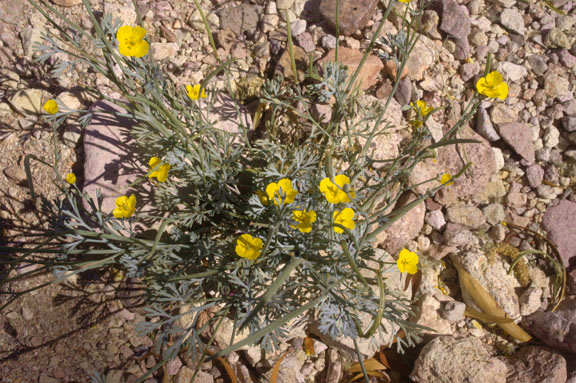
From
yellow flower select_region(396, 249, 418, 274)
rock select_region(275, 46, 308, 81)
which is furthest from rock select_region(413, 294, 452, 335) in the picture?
rock select_region(275, 46, 308, 81)

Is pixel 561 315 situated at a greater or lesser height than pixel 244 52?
lesser

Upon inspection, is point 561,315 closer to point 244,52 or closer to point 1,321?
point 244,52

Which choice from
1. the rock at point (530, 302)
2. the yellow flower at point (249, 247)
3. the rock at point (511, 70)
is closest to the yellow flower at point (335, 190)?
the yellow flower at point (249, 247)

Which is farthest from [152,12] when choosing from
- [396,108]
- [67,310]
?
[67,310]

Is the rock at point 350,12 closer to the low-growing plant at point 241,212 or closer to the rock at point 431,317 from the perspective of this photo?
the low-growing plant at point 241,212

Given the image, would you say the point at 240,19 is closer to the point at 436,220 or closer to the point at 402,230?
the point at 402,230

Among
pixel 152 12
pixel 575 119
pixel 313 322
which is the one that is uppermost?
pixel 575 119

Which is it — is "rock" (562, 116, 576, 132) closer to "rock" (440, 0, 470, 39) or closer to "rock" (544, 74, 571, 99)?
"rock" (544, 74, 571, 99)
